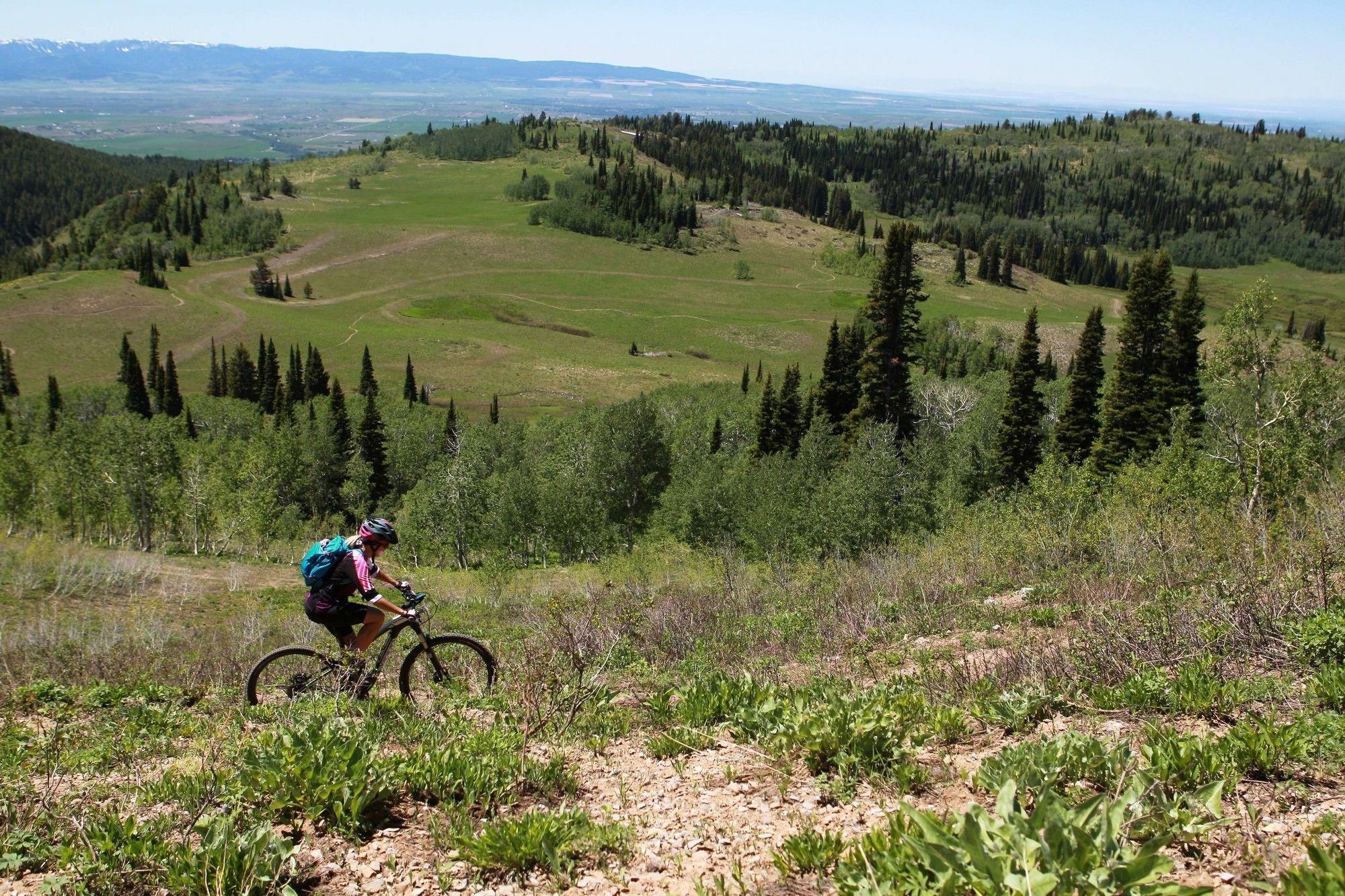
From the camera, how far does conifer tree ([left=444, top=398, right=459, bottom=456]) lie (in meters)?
83.8

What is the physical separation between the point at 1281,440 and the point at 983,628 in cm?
2467

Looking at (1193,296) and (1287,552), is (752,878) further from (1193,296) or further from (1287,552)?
(1193,296)

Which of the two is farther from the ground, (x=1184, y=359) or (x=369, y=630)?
(x=369, y=630)

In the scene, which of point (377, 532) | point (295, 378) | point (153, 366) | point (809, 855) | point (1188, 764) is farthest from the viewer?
point (153, 366)

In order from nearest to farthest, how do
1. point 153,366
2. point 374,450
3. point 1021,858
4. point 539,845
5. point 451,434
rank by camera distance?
point 1021,858, point 539,845, point 374,450, point 451,434, point 153,366

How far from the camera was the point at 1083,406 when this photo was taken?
49.8m

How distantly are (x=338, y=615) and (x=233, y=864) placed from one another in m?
4.43

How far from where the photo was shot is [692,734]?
23.3ft

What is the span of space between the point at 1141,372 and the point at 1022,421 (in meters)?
6.98

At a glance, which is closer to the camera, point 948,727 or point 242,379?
point 948,727

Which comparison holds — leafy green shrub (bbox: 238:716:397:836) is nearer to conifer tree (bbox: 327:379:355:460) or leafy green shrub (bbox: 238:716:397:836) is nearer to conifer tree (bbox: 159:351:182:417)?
conifer tree (bbox: 327:379:355:460)

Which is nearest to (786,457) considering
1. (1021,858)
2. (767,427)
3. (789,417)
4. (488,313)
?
(789,417)

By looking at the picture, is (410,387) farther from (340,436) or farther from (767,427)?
(767,427)

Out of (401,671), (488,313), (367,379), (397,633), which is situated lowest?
(367,379)
